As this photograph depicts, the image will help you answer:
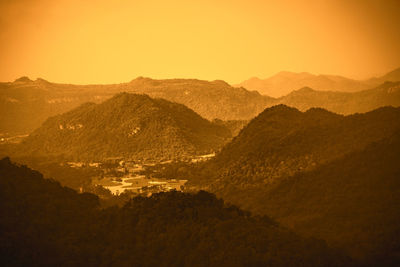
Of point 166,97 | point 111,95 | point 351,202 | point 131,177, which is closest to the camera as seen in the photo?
point 351,202

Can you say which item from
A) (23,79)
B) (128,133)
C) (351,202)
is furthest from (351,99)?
(23,79)

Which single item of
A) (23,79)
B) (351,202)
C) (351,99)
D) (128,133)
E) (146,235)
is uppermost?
(23,79)

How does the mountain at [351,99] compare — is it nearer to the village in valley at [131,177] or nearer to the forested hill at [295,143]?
the forested hill at [295,143]

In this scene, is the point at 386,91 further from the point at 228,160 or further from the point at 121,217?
the point at 121,217

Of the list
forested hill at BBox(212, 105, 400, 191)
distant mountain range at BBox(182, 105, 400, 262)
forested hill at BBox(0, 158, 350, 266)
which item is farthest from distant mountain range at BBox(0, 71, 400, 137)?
forested hill at BBox(0, 158, 350, 266)

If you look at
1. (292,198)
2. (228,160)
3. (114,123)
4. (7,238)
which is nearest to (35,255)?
(7,238)

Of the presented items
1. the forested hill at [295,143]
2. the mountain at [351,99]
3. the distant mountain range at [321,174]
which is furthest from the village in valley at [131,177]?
the mountain at [351,99]

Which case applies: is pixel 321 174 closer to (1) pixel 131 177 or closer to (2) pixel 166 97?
(1) pixel 131 177

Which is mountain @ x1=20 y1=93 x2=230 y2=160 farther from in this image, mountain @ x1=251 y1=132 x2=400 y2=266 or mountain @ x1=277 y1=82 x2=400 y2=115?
mountain @ x1=277 y1=82 x2=400 y2=115
